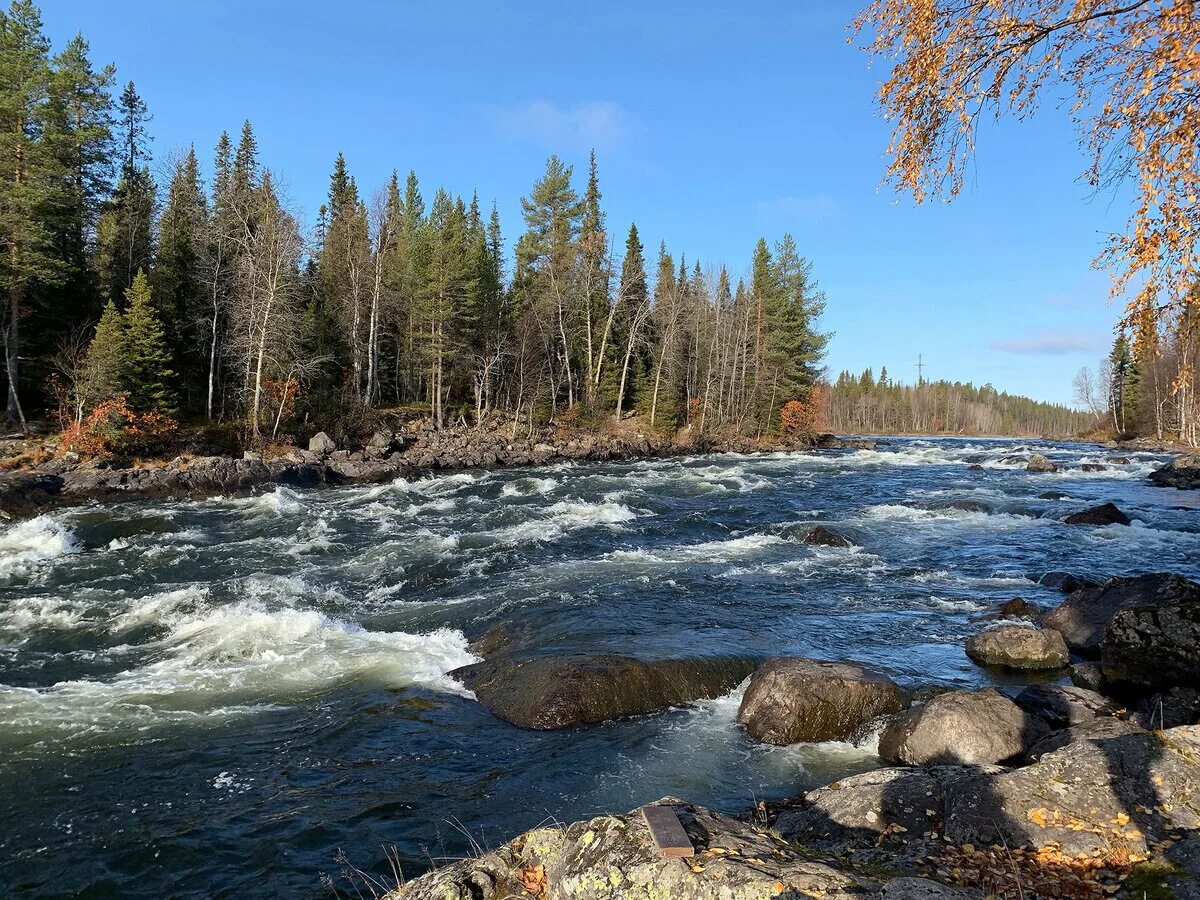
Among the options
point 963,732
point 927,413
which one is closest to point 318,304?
point 963,732

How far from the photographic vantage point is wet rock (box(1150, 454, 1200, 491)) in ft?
98.8

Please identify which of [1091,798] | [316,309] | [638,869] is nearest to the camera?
[638,869]

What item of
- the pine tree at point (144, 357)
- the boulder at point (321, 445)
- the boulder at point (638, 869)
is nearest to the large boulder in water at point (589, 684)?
the boulder at point (638, 869)

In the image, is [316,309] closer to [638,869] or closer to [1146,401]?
[638,869]

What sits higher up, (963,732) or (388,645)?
(963,732)

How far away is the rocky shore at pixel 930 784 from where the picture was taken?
3449 millimetres

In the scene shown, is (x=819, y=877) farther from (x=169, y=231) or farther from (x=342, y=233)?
(x=342, y=233)

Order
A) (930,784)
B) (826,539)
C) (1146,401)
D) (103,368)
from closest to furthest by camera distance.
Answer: (930,784) < (826,539) < (103,368) < (1146,401)

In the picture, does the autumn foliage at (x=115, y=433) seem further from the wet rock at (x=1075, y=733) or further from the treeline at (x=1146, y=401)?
the treeline at (x=1146, y=401)

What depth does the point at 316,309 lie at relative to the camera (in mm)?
47094

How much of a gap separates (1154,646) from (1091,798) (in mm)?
4562

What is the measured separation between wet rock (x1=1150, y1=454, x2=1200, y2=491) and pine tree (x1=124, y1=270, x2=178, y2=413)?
45942 mm

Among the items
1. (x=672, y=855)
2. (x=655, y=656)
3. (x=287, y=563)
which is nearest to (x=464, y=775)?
(x=655, y=656)

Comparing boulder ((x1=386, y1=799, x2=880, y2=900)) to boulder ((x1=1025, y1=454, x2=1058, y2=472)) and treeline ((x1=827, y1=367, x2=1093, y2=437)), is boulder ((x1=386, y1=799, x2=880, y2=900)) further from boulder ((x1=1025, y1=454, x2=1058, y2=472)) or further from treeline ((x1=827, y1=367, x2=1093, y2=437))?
treeline ((x1=827, y1=367, x2=1093, y2=437))
